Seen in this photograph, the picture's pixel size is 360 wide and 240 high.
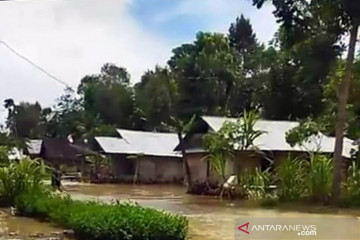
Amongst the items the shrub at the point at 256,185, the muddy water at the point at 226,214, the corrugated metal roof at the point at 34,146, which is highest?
the corrugated metal roof at the point at 34,146

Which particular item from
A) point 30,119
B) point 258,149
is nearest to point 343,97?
point 258,149

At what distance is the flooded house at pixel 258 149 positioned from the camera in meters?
15.1

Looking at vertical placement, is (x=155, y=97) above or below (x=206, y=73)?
below

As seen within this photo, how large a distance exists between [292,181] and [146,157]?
11410 millimetres

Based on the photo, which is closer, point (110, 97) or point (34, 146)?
point (34, 146)

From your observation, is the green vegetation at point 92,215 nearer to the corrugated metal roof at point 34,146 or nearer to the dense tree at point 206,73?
Result: the dense tree at point 206,73

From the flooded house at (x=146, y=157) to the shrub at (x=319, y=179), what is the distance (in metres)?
10.4

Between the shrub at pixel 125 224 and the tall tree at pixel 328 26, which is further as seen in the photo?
the tall tree at pixel 328 26

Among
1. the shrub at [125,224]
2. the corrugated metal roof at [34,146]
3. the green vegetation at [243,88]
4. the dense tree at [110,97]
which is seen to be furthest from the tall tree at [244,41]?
the shrub at [125,224]

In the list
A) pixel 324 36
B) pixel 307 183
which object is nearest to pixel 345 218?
pixel 307 183

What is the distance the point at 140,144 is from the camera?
74.0 feet

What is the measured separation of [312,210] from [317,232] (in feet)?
12.8

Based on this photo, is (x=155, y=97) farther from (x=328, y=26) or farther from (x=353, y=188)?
(x=353, y=188)

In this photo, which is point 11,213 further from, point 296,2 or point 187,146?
point 187,146
